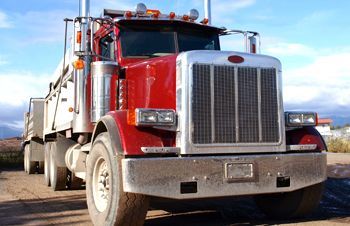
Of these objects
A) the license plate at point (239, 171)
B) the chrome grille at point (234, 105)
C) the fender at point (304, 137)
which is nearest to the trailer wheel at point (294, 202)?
the fender at point (304, 137)

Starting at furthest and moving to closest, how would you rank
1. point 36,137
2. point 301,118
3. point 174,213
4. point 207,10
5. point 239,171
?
point 36,137 < point 207,10 < point 174,213 < point 301,118 < point 239,171

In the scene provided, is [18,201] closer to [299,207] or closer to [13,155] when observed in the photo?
[299,207]

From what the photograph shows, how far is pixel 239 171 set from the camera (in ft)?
18.2

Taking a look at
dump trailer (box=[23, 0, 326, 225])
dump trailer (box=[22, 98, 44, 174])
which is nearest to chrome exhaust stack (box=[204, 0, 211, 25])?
dump trailer (box=[23, 0, 326, 225])

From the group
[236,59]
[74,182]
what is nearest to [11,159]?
[74,182]

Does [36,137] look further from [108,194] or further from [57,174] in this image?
[108,194]

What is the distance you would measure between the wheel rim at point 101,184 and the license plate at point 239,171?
1488 mm

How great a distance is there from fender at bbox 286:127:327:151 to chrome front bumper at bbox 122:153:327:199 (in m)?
0.22

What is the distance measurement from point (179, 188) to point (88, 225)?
1814 millimetres

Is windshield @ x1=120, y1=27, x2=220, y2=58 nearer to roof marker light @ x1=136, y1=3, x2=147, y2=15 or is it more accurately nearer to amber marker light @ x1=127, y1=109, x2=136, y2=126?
roof marker light @ x1=136, y1=3, x2=147, y2=15

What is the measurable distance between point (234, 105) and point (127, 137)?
52.6 inches

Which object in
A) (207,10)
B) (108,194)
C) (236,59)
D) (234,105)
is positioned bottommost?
(108,194)

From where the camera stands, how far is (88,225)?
6430 millimetres

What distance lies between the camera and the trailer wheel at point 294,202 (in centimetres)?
636
